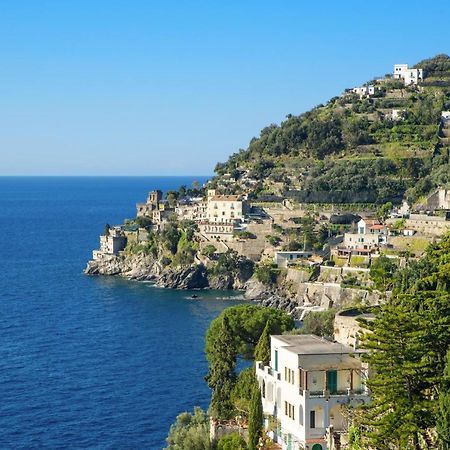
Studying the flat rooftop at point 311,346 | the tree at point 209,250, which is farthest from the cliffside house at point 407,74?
the flat rooftop at point 311,346

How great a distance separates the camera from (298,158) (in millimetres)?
111375

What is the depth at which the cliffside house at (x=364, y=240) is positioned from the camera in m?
76.3

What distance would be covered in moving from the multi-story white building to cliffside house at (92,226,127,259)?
72684 mm

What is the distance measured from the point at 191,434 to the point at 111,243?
67137mm

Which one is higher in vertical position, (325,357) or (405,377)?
(405,377)

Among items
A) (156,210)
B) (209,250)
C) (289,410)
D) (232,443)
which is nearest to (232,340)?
(232,443)

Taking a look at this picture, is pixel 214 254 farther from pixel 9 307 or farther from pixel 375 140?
pixel 375 140

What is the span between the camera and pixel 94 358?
56.7 metres

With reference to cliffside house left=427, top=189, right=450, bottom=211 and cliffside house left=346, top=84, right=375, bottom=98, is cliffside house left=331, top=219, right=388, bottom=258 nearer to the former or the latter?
cliffside house left=427, top=189, right=450, bottom=211

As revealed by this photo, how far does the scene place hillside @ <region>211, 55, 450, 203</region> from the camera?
97.9 m

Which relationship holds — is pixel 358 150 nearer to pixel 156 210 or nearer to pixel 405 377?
pixel 156 210

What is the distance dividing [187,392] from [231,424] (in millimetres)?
17745

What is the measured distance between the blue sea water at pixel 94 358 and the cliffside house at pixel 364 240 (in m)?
10.9

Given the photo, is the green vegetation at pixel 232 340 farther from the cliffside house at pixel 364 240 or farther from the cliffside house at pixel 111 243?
the cliffside house at pixel 111 243
